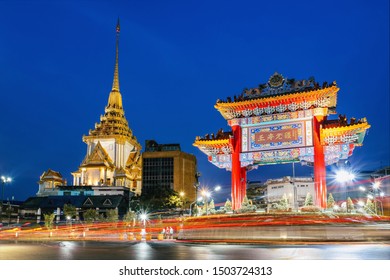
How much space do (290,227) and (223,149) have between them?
1485cm

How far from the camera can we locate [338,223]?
24.0m

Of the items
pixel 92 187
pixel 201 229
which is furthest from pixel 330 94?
pixel 92 187

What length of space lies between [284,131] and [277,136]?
69 centimetres

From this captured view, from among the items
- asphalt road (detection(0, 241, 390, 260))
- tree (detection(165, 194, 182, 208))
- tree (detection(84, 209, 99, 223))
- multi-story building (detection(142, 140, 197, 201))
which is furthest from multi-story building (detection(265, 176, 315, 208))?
asphalt road (detection(0, 241, 390, 260))

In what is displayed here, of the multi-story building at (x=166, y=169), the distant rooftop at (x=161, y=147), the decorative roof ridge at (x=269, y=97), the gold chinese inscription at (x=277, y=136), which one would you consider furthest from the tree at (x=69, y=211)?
the distant rooftop at (x=161, y=147)

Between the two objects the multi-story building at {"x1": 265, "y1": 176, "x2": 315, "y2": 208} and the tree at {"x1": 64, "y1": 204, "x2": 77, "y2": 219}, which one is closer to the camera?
the tree at {"x1": 64, "y1": 204, "x2": 77, "y2": 219}

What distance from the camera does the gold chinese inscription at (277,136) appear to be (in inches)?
1389

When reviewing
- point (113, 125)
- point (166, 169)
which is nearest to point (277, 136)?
point (113, 125)

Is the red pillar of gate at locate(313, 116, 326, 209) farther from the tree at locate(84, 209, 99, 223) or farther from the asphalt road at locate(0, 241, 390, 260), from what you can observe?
the tree at locate(84, 209, 99, 223)

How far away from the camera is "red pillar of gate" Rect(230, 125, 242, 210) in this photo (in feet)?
118

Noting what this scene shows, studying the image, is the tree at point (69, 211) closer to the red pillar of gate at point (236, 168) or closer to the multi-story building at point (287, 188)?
the multi-story building at point (287, 188)

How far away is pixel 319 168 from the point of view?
3341 cm
